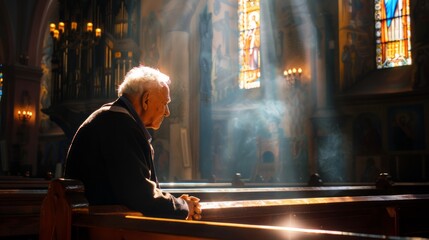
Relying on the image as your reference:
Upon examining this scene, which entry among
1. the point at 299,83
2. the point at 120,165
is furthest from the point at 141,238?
the point at 299,83

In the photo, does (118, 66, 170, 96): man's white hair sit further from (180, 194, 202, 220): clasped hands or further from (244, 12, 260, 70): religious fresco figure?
(244, 12, 260, 70): religious fresco figure

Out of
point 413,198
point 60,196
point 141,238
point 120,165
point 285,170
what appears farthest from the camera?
point 285,170

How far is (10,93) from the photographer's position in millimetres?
19938

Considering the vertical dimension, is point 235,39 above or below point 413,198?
above

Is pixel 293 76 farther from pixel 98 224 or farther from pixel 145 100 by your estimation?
pixel 98 224

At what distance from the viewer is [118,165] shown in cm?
227

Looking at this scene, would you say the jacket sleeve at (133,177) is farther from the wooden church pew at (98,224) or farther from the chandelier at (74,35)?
the chandelier at (74,35)

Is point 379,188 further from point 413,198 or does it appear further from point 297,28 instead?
point 297,28

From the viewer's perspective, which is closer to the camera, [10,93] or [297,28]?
[297,28]

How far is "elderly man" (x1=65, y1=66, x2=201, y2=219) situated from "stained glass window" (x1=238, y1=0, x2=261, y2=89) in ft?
55.7

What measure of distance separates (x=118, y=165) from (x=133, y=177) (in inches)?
3.4

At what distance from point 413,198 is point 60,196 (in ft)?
6.85

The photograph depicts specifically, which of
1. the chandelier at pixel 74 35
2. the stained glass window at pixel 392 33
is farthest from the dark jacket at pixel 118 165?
the stained glass window at pixel 392 33

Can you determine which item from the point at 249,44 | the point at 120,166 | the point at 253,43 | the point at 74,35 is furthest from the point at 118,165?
the point at 249,44
